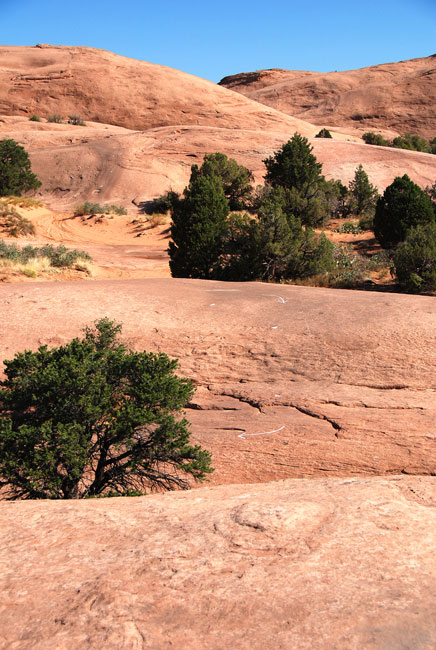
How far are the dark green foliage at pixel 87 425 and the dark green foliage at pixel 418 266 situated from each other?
11.4 m

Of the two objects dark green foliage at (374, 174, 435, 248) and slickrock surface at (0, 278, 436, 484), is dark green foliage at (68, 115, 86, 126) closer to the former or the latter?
dark green foliage at (374, 174, 435, 248)

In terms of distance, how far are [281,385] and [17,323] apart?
192 inches

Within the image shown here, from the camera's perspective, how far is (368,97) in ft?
213

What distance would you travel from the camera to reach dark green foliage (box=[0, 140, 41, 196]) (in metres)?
28.3

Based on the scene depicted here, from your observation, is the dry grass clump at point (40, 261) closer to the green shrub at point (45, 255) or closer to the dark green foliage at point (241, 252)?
the green shrub at point (45, 255)

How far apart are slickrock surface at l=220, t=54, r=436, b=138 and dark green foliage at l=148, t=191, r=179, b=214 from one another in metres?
39.2

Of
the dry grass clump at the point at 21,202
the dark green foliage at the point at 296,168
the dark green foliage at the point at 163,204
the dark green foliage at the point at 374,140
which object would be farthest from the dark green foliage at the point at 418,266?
the dark green foliage at the point at 374,140

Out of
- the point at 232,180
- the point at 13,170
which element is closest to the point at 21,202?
the point at 13,170

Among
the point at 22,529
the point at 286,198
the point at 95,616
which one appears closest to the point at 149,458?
the point at 22,529

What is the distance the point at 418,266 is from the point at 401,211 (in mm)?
6510

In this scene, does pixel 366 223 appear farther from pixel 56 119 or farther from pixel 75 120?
pixel 56 119

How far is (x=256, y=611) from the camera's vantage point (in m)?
2.66

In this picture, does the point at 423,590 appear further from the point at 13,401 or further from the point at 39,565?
the point at 13,401

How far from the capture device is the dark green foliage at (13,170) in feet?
92.8
